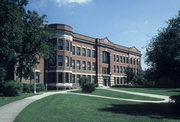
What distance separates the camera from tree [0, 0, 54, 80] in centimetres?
2531

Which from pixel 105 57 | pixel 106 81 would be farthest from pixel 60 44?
pixel 106 81

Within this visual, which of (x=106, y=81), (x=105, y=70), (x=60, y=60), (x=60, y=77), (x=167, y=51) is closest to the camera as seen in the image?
(x=167, y=51)

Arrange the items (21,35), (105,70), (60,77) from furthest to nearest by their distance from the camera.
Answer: (105,70), (60,77), (21,35)

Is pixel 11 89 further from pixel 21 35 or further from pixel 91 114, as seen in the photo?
pixel 91 114

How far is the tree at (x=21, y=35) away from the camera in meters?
25.3

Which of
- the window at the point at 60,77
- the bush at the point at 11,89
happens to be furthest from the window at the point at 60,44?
the bush at the point at 11,89

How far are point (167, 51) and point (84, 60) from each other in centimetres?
3854

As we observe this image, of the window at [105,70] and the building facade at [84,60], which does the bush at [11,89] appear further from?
the window at [105,70]

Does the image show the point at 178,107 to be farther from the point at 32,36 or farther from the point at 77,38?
the point at 77,38

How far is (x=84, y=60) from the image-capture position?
2115 inches

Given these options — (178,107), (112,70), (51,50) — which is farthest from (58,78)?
(178,107)

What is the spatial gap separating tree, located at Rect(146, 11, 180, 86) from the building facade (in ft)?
92.4

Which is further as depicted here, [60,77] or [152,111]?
[60,77]

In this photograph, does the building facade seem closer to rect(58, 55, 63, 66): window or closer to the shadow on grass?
rect(58, 55, 63, 66): window
